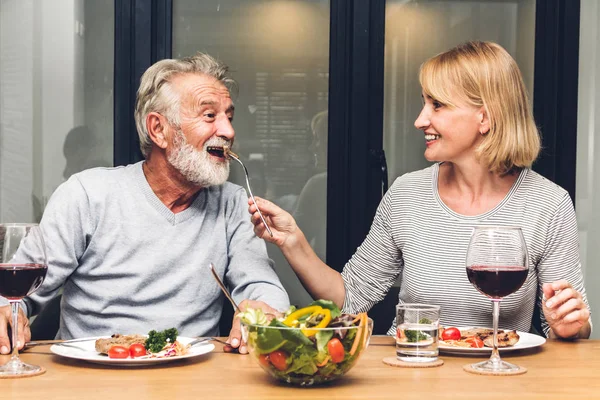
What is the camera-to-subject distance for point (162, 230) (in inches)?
99.3

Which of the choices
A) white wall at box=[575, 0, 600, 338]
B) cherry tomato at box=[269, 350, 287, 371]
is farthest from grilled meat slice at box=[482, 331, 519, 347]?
white wall at box=[575, 0, 600, 338]

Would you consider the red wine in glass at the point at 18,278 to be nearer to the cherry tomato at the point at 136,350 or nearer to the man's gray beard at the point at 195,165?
the cherry tomato at the point at 136,350

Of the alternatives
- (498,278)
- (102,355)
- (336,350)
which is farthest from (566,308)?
(102,355)

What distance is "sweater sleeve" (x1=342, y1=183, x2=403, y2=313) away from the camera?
8.48 feet

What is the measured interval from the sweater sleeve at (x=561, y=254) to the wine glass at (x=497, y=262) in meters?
0.65

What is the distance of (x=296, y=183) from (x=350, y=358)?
177cm

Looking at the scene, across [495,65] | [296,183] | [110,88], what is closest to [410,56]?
[296,183]

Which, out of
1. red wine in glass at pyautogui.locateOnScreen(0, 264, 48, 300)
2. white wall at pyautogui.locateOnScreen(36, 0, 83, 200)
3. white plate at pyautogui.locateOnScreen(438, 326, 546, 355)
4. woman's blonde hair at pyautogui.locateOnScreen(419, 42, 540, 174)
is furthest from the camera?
white wall at pyautogui.locateOnScreen(36, 0, 83, 200)

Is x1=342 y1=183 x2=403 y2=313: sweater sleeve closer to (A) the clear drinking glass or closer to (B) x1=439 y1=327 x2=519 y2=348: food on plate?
(B) x1=439 y1=327 x2=519 y2=348: food on plate

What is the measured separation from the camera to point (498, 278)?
5.57 ft

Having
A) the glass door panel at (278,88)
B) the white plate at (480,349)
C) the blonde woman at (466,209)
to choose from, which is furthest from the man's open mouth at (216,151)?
Result: the white plate at (480,349)

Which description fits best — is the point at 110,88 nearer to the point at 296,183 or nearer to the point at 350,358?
the point at 296,183

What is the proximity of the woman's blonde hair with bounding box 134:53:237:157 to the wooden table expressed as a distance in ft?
3.20

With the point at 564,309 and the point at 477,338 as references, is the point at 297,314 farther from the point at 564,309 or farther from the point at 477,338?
the point at 564,309
